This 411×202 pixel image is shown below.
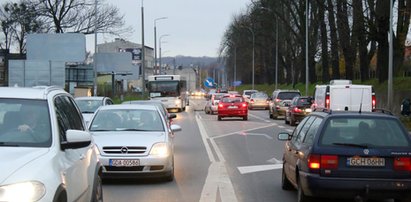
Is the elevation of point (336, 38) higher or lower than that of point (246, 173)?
higher

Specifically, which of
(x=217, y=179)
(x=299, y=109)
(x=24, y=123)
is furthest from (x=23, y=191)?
(x=299, y=109)

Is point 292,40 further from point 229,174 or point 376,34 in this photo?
point 229,174

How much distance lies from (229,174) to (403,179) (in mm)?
4870

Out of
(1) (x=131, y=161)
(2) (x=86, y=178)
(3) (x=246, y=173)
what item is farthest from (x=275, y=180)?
(2) (x=86, y=178)

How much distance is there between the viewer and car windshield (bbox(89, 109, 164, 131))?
12.0 m

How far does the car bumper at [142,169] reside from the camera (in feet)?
34.8

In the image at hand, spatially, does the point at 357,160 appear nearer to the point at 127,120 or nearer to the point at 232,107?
the point at 127,120

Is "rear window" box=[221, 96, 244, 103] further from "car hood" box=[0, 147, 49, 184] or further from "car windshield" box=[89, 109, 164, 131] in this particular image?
"car hood" box=[0, 147, 49, 184]

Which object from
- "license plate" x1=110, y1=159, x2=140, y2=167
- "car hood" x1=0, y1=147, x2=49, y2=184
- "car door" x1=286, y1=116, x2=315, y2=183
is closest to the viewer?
"car hood" x1=0, y1=147, x2=49, y2=184

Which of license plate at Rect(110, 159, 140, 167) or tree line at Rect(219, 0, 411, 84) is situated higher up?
tree line at Rect(219, 0, 411, 84)

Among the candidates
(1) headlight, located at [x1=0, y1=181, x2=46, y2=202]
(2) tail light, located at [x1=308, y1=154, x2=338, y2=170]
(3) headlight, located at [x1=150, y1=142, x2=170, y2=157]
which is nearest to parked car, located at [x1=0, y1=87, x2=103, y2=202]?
(1) headlight, located at [x1=0, y1=181, x2=46, y2=202]

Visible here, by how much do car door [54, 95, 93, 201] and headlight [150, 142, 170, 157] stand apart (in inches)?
146

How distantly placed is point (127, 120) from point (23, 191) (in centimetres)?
784

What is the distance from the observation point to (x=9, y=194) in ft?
14.6
